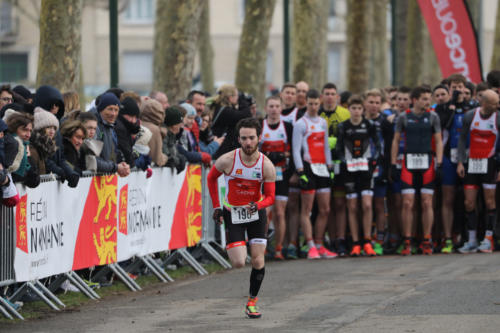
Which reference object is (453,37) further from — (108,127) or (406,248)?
(108,127)

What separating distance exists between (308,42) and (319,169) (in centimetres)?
1256

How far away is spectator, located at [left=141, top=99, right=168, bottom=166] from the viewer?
1444 centimetres

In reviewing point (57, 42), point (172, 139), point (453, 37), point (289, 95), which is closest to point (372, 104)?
point (289, 95)

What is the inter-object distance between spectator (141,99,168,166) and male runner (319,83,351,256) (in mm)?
3188

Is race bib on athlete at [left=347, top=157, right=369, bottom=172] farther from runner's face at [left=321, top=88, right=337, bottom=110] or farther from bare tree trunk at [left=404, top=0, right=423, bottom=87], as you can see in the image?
bare tree trunk at [left=404, top=0, right=423, bottom=87]

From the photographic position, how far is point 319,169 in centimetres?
1669

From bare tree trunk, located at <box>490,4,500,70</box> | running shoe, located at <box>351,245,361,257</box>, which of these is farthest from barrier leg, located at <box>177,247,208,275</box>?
bare tree trunk, located at <box>490,4,500,70</box>

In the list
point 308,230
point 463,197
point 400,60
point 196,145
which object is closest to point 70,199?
point 196,145

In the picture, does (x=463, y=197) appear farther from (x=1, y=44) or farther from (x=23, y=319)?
(x=1, y=44)

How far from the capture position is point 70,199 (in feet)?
40.0

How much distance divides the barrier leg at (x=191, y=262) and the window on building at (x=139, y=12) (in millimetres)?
65888

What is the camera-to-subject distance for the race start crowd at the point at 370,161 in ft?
54.0

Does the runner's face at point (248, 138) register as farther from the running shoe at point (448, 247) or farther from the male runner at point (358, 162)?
the running shoe at point (448, 247)

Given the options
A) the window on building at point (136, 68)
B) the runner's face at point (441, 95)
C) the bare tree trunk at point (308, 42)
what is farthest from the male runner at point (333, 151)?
the window on building at point (136, 68)
